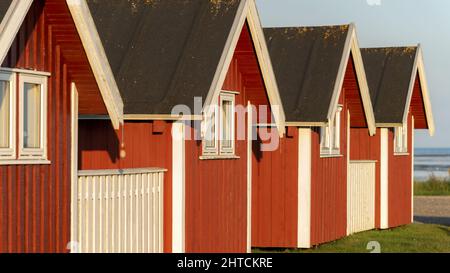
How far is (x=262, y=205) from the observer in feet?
76.8

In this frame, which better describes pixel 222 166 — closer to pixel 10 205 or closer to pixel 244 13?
pixel 244 13

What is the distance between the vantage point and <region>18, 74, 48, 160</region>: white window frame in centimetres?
1312

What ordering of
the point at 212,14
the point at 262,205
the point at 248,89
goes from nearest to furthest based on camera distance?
the point at 212,14 → the point at 248,89 → the point at 262,205

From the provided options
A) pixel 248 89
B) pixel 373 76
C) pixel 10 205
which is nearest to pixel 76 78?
pixel 10 205

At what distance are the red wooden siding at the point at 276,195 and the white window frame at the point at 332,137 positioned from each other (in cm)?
129

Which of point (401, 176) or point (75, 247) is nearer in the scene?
point (75, 247)

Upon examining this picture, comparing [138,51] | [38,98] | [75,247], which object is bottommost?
[75,247]

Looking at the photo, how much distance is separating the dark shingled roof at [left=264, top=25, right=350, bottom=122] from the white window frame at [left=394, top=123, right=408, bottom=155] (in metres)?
6.74

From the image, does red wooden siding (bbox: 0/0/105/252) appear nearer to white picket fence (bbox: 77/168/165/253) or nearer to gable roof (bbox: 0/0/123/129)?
gable roof (bbox: 0/0/123/129)

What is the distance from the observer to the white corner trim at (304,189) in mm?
23234

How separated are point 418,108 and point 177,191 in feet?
54.7

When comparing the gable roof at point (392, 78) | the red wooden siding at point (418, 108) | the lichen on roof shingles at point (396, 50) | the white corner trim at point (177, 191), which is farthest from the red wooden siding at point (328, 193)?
the white corner trim at point (177, 191)

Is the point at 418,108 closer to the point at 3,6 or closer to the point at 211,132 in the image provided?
the point at 211,132

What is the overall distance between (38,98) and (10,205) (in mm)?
1444
